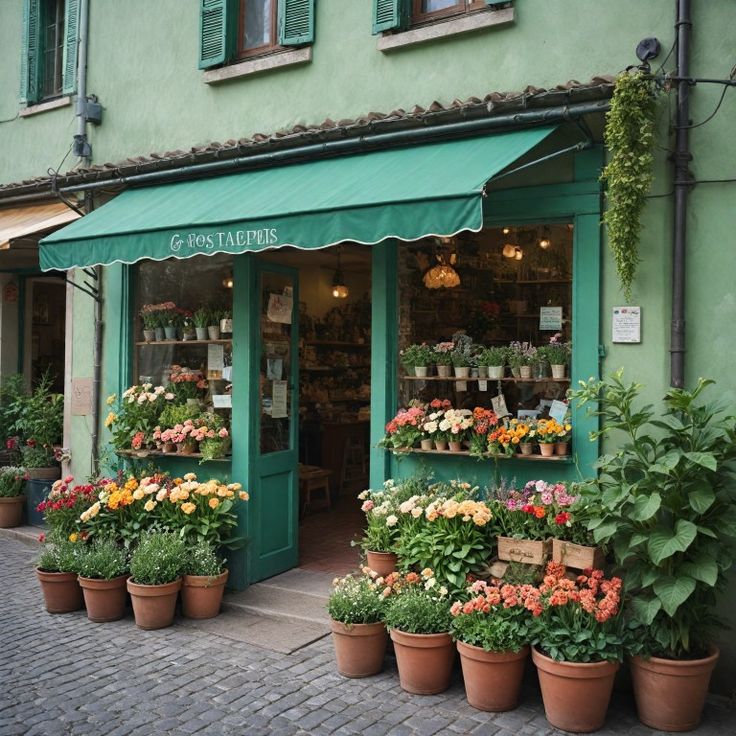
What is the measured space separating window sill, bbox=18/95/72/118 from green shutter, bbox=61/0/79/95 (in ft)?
0.31

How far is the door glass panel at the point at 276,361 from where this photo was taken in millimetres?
7512

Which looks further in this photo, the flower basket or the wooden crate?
the flower basket

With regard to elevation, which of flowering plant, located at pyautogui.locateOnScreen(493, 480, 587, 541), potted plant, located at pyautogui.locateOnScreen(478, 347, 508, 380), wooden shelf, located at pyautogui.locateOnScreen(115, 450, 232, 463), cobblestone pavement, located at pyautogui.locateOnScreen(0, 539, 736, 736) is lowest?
cobblestone pavement, located at pyautogui.locateOnScreen(0, 539, 736, 736)

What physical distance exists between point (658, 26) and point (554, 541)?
3628 mm

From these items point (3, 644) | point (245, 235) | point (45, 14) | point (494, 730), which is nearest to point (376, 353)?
point (245, 235)

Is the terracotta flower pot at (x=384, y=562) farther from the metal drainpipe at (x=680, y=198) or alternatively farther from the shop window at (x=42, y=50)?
the shop window at (x=42, y=50)

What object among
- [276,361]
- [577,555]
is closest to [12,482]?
[276,361]

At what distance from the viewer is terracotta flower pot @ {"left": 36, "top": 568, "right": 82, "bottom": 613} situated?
6609 mm

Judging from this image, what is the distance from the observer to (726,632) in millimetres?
5078

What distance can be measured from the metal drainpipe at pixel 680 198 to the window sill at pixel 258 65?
340 centimetres

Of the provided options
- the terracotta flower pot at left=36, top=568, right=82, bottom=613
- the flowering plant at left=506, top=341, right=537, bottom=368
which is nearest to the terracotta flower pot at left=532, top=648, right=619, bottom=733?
the flowering plant at left=506, top=341, right=537, bottom=368

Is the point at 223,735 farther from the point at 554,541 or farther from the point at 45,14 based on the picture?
the point at 45,14

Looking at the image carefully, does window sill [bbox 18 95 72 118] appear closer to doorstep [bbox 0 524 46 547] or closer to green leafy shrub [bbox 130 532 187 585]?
doorstep [bbox 0 524 46 547]

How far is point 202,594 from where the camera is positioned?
6.41m
